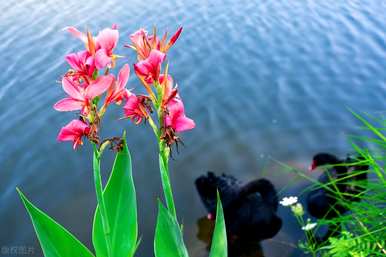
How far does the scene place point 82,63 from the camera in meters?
1.41

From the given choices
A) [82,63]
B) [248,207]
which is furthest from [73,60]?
[248,207]

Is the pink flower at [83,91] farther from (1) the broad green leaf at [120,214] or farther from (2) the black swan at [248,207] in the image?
(2) the black swan at [248,207]

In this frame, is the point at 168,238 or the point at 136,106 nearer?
the point at 136,106

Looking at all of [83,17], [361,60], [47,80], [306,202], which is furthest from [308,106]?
[83,17]

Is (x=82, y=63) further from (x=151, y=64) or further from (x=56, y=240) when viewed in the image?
(x=56, y=240)

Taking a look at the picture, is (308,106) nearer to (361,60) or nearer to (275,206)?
(361,60)

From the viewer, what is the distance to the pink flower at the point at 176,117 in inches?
57.0

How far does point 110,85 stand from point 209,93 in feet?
11.8

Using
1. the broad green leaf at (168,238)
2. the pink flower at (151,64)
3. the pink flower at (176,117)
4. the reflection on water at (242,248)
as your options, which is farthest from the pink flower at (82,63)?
the reflection on water at (242,248)

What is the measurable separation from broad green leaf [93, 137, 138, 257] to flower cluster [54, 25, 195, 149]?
50cm

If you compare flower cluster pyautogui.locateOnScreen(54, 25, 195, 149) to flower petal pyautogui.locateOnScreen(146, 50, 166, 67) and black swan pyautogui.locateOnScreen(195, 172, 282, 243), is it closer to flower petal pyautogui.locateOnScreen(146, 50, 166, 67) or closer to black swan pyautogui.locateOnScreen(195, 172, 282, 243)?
flower petal pyautogui.locateOnScreen(146, 50, 166, 67)

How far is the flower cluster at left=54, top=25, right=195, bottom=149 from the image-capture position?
140cm

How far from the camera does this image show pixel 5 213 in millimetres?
3789

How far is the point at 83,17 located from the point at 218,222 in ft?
17.0
